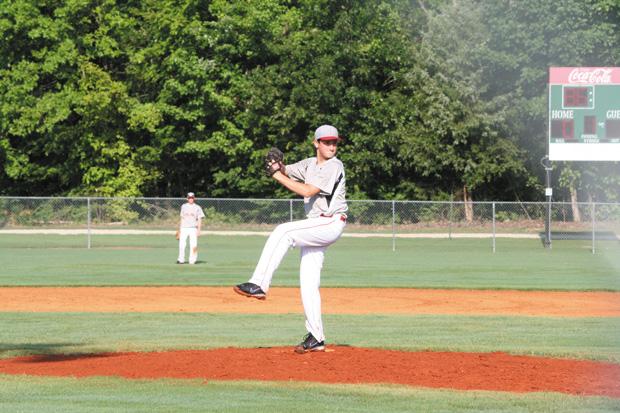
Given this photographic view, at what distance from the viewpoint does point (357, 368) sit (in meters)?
10.8

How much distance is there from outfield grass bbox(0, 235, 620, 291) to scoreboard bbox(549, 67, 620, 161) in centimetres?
337

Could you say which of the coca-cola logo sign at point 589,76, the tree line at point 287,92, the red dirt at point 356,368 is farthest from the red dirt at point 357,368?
the tree line at point 287,92

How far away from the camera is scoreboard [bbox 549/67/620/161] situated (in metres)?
35.8

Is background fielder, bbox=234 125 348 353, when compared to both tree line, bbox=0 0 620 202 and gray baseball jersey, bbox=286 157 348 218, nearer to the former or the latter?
gray baseball jersey, bbox=286 157 348 218

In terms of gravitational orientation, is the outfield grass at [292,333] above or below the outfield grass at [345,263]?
above

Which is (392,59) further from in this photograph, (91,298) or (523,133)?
(91,298)

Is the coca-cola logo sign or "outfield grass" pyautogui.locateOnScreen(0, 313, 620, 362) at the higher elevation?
the coca-cola logo sign

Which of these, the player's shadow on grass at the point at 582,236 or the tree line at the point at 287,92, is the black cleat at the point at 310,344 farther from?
the tree line at the point at 287,92

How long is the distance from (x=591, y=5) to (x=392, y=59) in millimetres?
9127

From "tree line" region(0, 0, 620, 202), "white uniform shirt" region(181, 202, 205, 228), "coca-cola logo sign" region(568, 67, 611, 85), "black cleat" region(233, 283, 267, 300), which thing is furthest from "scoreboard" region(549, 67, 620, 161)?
"black cleat" region(233, 283, 267, 300)

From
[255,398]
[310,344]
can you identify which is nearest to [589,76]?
[310,344]

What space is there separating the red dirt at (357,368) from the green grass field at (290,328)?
1.27 ft

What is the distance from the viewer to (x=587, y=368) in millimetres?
11328

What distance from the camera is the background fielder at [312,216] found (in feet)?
34.0
